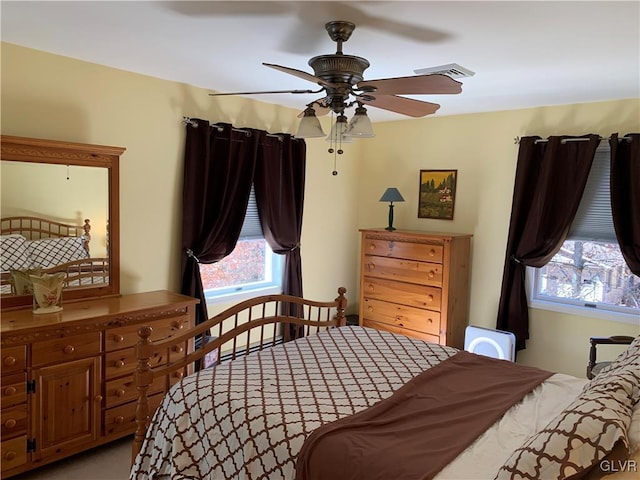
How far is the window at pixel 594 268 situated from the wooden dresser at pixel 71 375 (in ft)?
10.6

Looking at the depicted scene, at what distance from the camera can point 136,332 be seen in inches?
116

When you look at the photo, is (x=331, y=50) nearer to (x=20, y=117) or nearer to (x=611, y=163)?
(x=20, y=117)

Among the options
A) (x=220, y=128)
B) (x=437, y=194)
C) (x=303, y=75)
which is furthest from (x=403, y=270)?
(x=303, y=75)

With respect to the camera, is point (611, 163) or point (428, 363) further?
point (611, 163)

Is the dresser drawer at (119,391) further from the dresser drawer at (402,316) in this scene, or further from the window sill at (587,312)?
the window sill at (587,312)

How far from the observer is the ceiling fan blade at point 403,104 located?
2.46 m

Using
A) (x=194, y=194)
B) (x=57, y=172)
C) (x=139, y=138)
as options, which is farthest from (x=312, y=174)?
(x=57, y=172)

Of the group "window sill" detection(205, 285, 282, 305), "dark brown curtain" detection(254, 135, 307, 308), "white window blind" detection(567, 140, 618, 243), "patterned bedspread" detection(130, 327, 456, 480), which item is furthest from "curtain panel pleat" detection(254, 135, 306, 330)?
"white window blind" detection(567, 140, 618, 243)

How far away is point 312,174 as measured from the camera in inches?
189

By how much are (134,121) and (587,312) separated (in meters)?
3.94

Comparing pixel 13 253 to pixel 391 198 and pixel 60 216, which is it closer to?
pixel 60 216

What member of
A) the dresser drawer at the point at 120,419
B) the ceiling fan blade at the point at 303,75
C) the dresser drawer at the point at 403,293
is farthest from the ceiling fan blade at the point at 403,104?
the dresser drawer at the point at 120,419

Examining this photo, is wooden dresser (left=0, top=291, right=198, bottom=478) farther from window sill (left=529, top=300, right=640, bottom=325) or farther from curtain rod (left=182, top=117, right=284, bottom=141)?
window sill (left=529, top=300, right=640, bottom=325)

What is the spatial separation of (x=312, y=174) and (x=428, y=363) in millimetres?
2722
